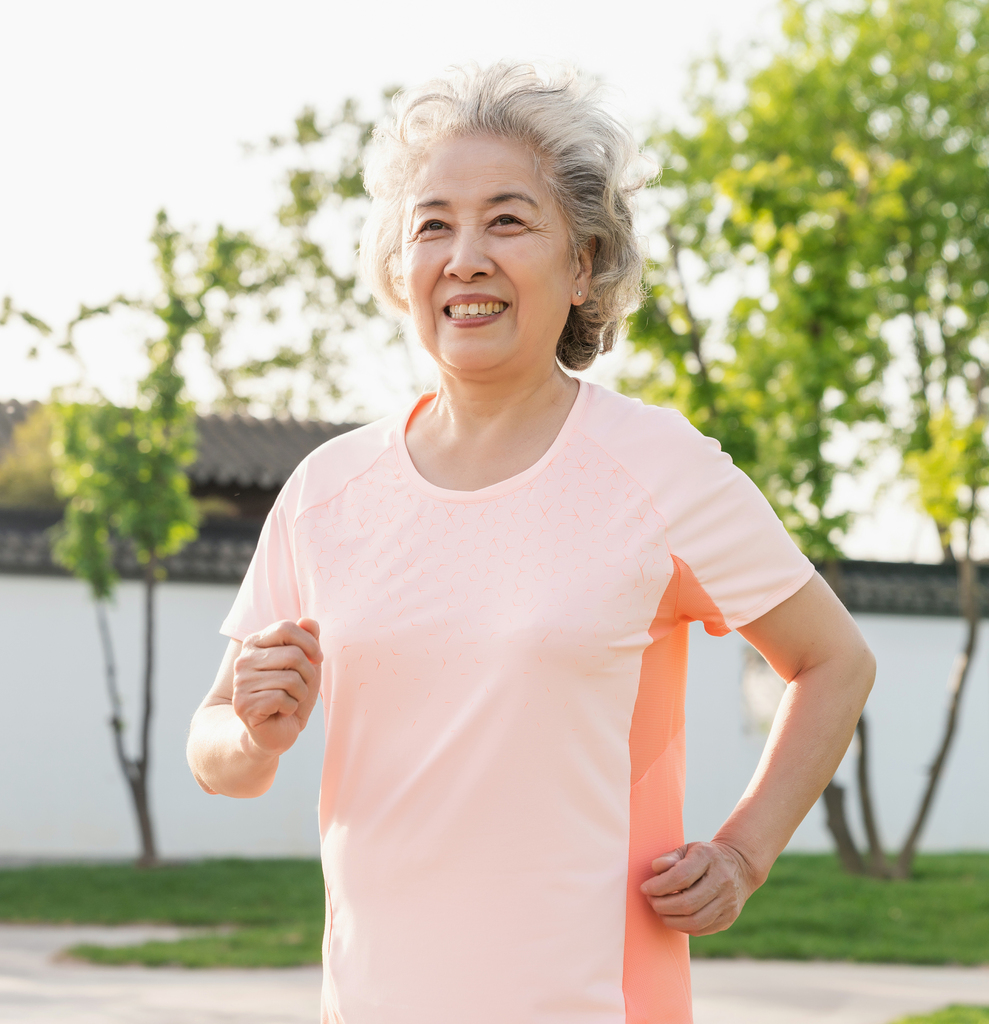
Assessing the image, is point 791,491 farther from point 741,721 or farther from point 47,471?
point 47,471

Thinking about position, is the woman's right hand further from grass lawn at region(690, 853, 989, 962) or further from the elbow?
grass lawn at region(690, 853, 989, 962)

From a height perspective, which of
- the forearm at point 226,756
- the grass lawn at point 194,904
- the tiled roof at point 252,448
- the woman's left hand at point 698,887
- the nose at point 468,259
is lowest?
the grass lawn at point 194,904

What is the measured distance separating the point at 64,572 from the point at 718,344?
6.72m

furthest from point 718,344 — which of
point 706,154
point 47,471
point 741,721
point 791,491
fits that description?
point 47,471

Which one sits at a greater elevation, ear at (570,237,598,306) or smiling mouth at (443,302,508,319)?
ear at (570,237,598,306)

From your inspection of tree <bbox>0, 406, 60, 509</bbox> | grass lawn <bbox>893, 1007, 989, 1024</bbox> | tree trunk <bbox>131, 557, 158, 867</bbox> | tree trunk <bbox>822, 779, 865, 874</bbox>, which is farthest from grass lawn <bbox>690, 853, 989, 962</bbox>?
tree <bbox>0, 406, 60, 509</bbox>

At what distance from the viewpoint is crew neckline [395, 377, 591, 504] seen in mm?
1539

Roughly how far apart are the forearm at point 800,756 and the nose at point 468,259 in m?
0.65

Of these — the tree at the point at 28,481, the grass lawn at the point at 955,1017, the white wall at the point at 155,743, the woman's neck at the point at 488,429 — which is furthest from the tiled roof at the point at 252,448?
the woman's neck at the point at 488,429

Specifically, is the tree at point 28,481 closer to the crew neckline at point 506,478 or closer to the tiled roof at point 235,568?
the tiled roof at point 235,568

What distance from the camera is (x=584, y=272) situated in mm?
1721

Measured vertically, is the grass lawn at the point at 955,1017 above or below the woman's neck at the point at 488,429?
below

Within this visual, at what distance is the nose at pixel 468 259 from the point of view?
157 cm

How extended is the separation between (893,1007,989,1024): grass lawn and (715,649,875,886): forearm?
405 centimetres
